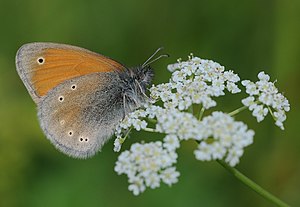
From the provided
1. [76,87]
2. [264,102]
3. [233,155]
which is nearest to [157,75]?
[76,87]

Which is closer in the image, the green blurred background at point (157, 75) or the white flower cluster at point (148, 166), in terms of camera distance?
the white flower cluster at point (148, 166)

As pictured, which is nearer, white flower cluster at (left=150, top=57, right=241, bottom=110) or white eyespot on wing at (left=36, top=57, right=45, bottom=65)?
white flower cluster at (left=150, top=57, right=241, bottom=110)

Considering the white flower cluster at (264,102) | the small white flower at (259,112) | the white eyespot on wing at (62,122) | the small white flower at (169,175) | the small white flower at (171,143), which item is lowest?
the small white flower at (169,175)

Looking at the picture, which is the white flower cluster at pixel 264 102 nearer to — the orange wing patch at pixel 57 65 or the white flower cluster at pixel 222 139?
the white flower cluster at pixel 222 139

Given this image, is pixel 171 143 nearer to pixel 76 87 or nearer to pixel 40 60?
pixel 76 87

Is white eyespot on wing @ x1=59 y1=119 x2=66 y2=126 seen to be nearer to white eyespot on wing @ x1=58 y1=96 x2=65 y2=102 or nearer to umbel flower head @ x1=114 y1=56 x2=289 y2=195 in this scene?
white eyespot on wing @ x1=58 y1=96 x2=65 y2=102

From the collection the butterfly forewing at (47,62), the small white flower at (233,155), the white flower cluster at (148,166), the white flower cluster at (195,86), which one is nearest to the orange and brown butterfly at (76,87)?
the butterfly forewing at (47,62)

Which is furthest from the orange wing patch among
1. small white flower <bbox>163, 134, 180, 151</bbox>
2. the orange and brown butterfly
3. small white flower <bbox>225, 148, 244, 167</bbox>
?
small white flower <bbox>225, 148, 244, 167</bbox>
